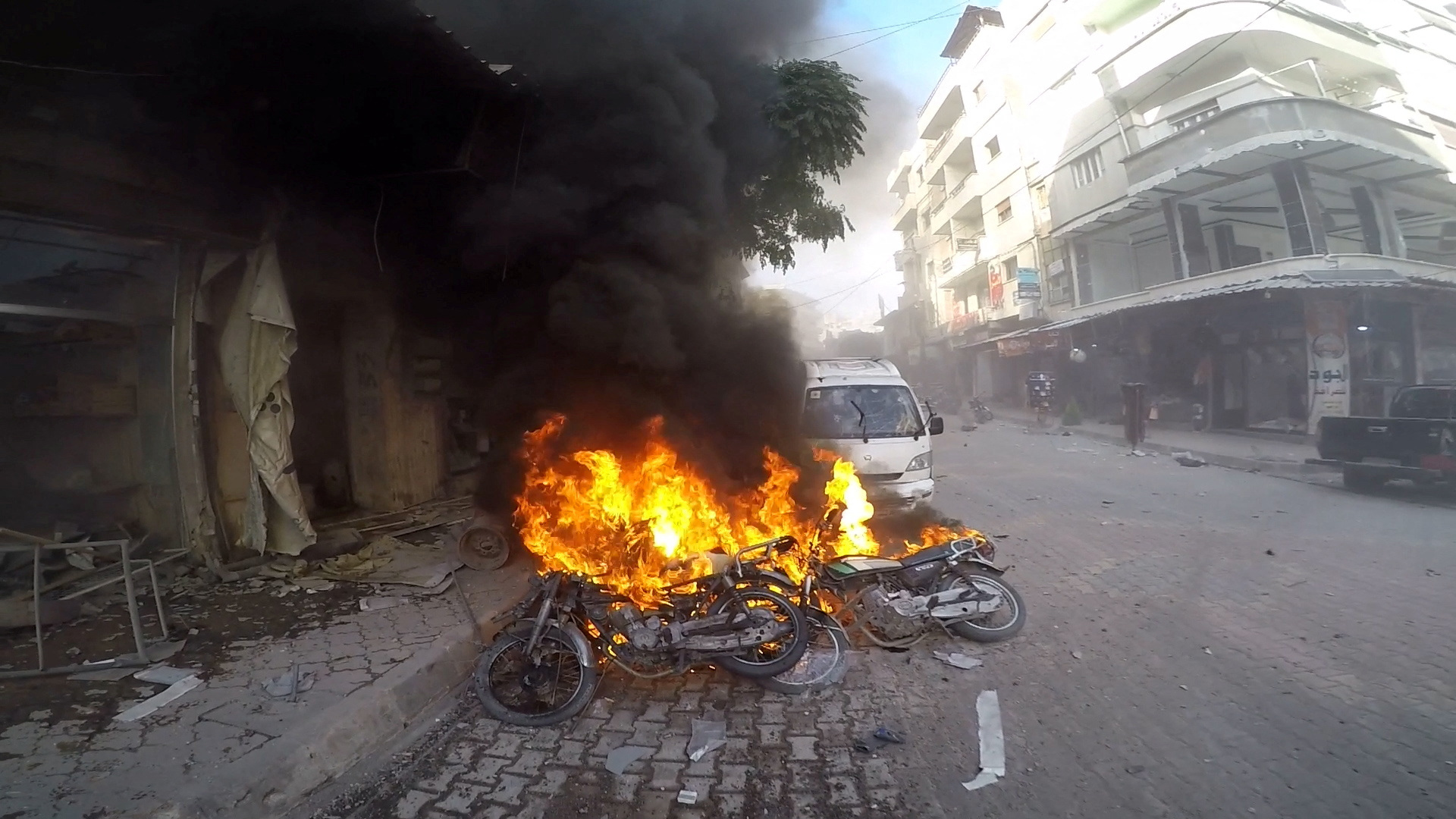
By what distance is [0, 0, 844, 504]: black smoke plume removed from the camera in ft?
17.3

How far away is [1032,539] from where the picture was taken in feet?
25.6

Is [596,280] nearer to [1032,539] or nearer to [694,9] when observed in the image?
[694,9]

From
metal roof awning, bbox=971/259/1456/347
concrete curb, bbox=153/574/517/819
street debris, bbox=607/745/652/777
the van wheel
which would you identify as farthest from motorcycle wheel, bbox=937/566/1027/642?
metal roof awning, bbox=971/259/1456/347

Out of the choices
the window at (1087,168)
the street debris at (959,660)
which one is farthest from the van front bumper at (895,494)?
the window at (1087,168)

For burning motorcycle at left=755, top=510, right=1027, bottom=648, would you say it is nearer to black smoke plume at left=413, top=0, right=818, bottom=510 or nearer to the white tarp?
black smoke plume at left=413, top=0, right=818, bottom=510

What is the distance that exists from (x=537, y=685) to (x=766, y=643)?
1.30 meters

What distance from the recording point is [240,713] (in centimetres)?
367

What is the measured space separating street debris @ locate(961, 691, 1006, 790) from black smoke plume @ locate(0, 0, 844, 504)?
260 centimetres

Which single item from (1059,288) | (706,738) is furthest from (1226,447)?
(706,738)

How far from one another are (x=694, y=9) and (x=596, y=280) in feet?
11.0

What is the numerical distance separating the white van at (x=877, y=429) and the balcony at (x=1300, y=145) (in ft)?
49.4

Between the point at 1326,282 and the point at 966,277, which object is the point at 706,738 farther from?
the point at 966,277

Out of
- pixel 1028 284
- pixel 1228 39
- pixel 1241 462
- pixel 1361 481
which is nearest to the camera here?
pixel 1361 481

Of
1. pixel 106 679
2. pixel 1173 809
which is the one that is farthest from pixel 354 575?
pixel 1173 809
